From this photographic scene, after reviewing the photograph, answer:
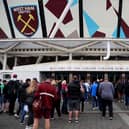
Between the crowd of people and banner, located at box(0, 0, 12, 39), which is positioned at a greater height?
banner, located at box(0, 0, 12, 39)

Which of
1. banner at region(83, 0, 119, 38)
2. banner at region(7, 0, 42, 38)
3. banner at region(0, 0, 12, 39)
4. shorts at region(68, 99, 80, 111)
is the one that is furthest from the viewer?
banner at region(0, 0, 12, 39)

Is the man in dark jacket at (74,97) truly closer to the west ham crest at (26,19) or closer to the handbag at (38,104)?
the handbag at (38,104)

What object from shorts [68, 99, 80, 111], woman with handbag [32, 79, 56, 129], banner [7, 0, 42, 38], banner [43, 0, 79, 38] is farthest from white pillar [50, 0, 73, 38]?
woman with handbag [32, 79, 56, 129]

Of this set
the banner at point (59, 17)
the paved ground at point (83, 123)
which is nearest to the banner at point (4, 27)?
the banner at point (59, 17)

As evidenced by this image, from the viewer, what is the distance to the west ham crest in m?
55.7

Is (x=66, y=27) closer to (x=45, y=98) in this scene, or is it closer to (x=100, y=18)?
(x=100, y=18)

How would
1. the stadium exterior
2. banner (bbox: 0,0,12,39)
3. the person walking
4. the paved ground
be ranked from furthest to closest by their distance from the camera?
banner (bbox: 0,0,12,39) < the stadium exterior < the person walking < the paved ground

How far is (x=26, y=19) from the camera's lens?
183 feet

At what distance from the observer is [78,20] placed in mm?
55875

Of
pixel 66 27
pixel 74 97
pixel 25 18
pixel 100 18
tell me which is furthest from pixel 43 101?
pixel 100 18

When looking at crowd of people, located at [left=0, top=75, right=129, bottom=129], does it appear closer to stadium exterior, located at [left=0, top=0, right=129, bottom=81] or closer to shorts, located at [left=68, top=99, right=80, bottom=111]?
shorts, located at [left=68, top=99, right=80, bottom=111]

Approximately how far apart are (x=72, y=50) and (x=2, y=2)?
994cm

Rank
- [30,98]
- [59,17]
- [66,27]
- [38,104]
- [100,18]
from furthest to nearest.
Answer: [100,18]
[66,27]
[59,17]
[30,98]
[38,104]

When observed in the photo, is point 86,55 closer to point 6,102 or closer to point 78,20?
point 78,20
